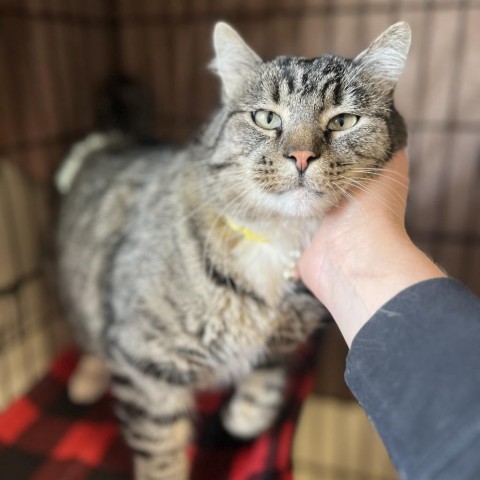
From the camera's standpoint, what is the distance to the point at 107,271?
106cm

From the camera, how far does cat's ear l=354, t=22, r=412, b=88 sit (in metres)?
0.74

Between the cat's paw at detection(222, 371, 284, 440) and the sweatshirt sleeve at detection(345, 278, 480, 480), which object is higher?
the sweatshirt sleeve at detection(345, 278, 480, 480)

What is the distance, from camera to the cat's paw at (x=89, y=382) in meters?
1.23

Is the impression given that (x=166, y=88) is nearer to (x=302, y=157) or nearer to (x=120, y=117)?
(x=120, y=117)

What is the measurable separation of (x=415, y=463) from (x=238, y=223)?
0.46m

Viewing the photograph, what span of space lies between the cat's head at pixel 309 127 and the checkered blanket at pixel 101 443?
50cm

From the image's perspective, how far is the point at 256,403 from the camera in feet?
3.63

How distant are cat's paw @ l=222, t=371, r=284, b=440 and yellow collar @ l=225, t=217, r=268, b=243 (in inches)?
15.0

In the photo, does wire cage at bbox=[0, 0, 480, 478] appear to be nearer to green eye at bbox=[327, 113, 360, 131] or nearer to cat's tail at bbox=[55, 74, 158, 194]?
cat's tail at bbox=[55, 74, 158, 194]

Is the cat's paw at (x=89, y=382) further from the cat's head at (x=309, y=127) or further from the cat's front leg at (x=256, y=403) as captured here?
the cat's head at (x=309, y=127)

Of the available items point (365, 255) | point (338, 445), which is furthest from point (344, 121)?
point (338, 445)

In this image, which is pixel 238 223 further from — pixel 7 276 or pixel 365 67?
pixel 7 276

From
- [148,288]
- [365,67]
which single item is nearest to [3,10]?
[148,288]

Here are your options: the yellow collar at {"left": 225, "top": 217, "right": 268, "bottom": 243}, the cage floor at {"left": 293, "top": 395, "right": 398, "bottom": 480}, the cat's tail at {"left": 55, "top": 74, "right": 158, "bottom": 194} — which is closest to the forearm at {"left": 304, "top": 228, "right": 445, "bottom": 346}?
the yellow collar at {"left": 225, "top": 217, "right": 268, "bottom": 243}
